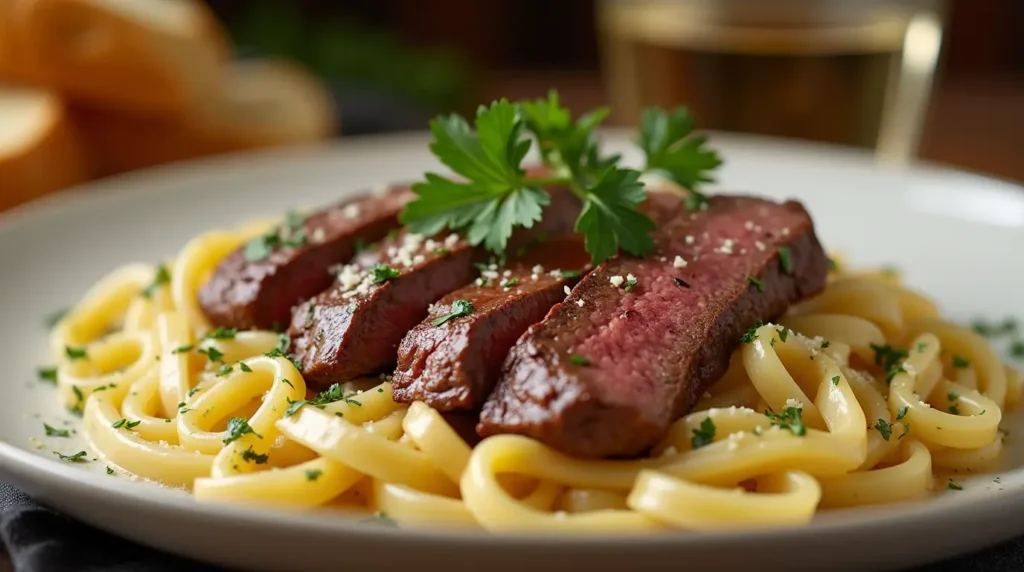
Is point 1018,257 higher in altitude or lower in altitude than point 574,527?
lower

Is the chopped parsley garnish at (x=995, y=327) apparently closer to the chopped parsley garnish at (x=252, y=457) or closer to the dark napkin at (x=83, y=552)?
the dark napkin at (x=83, y=552)

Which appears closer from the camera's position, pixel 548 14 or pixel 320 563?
pixel 320 563

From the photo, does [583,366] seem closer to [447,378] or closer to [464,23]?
[447,378]

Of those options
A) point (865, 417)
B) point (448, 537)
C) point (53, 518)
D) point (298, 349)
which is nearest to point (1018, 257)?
point (865, 417)

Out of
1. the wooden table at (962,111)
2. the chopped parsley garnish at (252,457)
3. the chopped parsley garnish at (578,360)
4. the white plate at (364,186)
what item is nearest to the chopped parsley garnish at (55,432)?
the white plate at (364,186)

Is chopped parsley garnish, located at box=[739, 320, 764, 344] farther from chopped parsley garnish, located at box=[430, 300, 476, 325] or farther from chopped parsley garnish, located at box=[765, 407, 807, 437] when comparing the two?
chopped parsley garnish, located at box=[430, 300, 476, 325]

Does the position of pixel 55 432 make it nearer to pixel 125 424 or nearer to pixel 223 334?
→ pixel 125 424

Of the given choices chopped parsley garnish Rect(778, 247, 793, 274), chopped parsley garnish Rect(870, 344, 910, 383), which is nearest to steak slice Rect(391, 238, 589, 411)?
chopped parsley garnish Rect(778, 247, 793, 274)

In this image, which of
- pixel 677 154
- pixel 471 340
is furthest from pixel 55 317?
pixel 677 154
